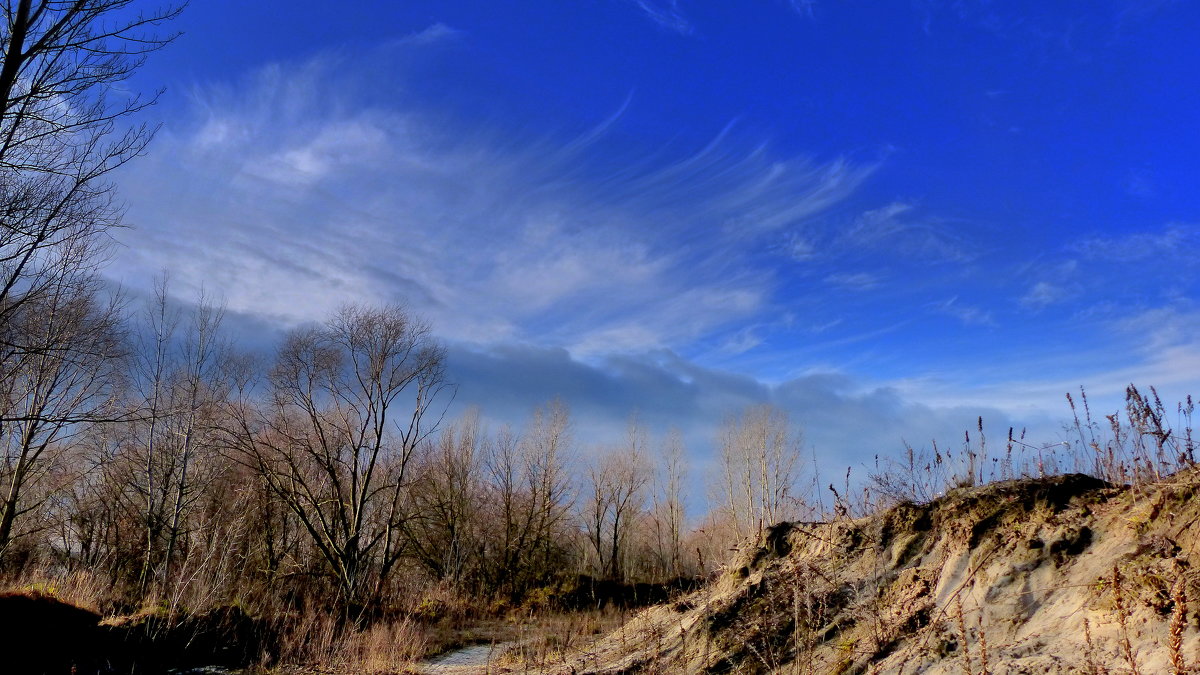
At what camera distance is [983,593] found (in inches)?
226

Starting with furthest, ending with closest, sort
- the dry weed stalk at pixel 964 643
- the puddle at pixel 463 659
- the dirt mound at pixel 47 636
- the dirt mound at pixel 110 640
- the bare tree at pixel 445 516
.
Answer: the bare tree at pixel 445 516
the puddle at pixel 463 659
the dirt mound at pixel 110 640
the dirt mound at pixel 47 636
the dry weed stalk at pixel 964 643

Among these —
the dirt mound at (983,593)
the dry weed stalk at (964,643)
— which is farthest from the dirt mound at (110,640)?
the dry weed stalk at (964,643)

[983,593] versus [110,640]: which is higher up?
[983,593]

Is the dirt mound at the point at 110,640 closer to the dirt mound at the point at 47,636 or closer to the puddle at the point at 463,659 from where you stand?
the dirt mound at the point at 47,636

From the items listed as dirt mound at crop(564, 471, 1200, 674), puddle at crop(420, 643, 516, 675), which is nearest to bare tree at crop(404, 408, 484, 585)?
puddle at crop(420, 643, 516, 675)

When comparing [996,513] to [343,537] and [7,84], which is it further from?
[343,537]

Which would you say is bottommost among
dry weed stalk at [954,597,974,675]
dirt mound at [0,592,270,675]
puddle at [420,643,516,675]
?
puddle at [420,643,516,675]

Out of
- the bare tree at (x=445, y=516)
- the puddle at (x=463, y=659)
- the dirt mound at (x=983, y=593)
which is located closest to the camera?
the dirt mound at (x=983, y=593)

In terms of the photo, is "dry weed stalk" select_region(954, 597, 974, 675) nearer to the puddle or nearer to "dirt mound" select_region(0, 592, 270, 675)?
the puddle

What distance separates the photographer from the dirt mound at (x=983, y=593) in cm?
443

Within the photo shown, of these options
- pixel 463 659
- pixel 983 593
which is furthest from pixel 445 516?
pixel 983 593

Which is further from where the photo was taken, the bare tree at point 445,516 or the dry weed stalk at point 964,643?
the bare tree at point 445,516

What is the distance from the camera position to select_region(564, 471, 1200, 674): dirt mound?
174 inches

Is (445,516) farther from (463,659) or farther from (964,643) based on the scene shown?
(964,643)
